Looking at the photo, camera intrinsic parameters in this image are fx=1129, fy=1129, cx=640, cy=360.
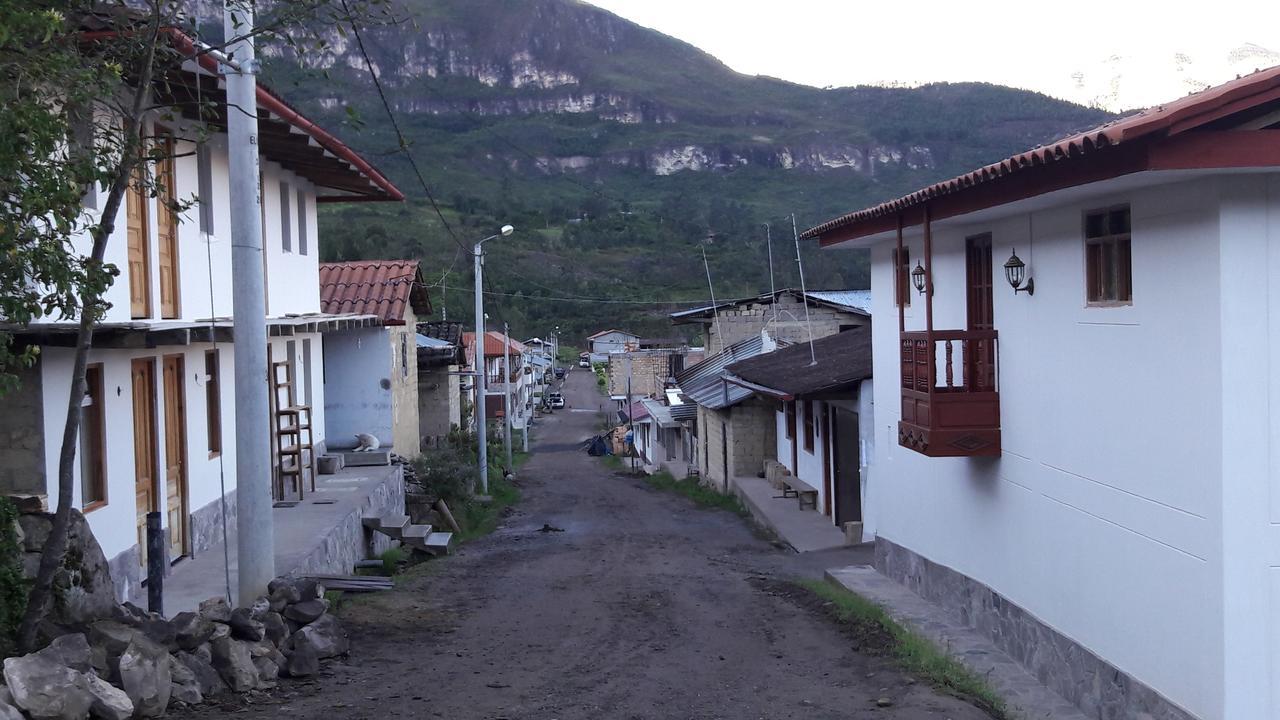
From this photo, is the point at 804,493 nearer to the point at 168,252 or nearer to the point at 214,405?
the point at 214,405

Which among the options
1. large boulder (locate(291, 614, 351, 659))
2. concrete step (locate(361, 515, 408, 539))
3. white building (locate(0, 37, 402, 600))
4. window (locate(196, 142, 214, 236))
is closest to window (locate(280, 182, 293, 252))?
white building (locate(0, 37, 402, 600))

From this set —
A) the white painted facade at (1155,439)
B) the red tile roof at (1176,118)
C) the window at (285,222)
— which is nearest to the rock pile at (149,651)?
the white painted facade at (1155,439)

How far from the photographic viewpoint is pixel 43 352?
8.59 m

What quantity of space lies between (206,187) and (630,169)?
79370mm

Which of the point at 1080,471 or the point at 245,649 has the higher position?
the point at 1080,471

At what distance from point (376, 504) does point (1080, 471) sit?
11.3 meters

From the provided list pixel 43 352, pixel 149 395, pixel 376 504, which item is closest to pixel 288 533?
pixel 149 395

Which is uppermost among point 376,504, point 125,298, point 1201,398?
point 125,298

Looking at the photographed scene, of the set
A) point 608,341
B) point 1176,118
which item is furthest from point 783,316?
point 608,341

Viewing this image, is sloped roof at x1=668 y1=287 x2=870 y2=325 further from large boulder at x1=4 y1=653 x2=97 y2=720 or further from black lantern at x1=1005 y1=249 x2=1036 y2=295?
large boulder at x1=4 y1=653 x2=97 y2=720

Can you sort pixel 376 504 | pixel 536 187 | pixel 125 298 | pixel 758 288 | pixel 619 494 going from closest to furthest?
pixel 125 298 < pixel 376 504 < pixel 619 494 < pixel 758 288 < pixel 536 187

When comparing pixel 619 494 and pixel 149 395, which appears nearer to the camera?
pixel 149 395

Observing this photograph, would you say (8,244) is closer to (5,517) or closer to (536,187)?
(5,517)

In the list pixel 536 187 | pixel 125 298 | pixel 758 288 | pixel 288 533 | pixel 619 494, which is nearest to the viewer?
pixel 125 298
